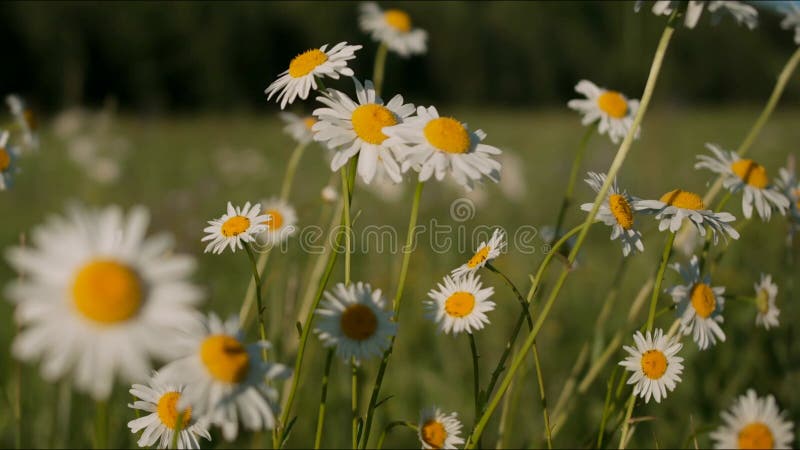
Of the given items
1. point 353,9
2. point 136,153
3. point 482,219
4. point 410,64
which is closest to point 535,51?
point 410,64

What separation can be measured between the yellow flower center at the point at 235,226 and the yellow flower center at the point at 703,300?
65 cm

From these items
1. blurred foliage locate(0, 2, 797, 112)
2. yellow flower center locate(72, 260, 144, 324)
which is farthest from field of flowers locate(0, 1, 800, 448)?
blurred foliage locate(0, 2, 797, 112)

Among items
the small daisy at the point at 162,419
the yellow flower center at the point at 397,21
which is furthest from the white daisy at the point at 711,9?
the yellow flower center at the point at 397,21

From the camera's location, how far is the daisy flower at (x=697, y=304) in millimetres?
955

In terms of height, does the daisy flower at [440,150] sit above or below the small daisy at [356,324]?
above

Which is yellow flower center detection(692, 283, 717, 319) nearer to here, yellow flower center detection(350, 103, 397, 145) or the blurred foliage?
yellow flower center detection(350, 103, 397, 145)

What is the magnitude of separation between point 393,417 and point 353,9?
74.1ft

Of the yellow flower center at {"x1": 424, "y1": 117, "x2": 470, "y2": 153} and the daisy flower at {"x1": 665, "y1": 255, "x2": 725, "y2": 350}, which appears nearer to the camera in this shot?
the yellow flower center at {"x1": 424, "y1": 117, "x2": 470, "y2": 153}

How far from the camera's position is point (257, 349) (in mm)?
606

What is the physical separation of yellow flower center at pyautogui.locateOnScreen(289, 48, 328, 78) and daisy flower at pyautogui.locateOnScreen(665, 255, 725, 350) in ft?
1.90

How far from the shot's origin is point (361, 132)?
0.82 m

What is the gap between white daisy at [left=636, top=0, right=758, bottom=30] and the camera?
765mm

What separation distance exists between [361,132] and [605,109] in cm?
67

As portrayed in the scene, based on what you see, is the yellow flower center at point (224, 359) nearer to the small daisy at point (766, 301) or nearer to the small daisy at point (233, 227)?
the small daisy at point (233, 227)
